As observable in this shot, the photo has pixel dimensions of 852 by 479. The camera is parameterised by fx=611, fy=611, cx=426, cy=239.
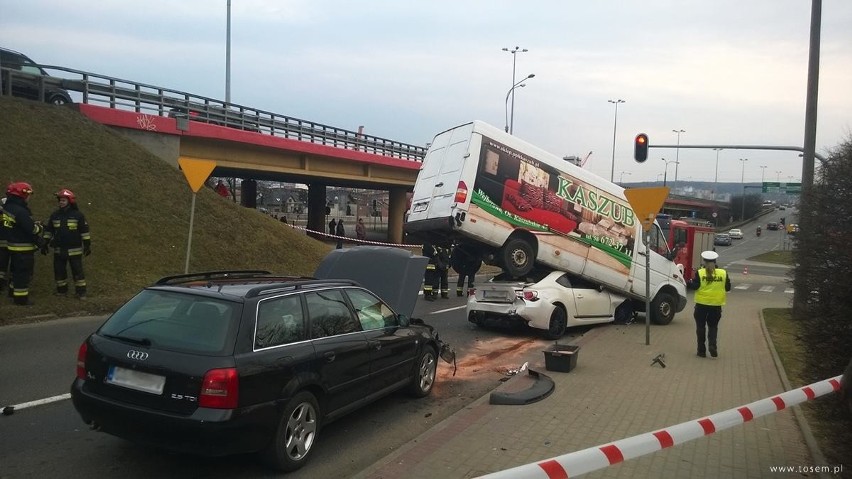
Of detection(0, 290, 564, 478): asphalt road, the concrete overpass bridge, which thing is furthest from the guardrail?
detection(0, 290, 564, 478): asphalt road

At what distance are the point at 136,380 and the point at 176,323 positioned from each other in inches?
18.5

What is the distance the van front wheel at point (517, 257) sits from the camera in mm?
11086

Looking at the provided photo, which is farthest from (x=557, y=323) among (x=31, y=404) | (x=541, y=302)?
(x=31, y=404)

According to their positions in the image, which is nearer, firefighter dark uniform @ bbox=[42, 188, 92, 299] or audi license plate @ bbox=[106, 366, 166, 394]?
audi license plate @ bbox=[106, 366, 166, 394]

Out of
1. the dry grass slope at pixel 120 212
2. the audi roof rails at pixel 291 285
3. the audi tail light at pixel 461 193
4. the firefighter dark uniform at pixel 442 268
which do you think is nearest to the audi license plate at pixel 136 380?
the audi roof rails at pixel 291 285

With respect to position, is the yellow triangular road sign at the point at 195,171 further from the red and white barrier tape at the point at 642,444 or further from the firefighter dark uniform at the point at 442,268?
the red and white barrier tape at the point at 642,444

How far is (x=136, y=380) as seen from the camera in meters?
4.27

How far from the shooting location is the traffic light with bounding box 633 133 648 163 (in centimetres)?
2183

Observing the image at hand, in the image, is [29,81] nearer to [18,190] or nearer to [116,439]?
[18,190]

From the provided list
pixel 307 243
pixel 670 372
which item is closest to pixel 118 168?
pixel 307 243

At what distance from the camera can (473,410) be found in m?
6.20

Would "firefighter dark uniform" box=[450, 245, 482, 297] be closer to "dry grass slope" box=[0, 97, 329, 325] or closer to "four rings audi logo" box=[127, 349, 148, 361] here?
"dry grass slope" box=[0, 97, 329, 325]

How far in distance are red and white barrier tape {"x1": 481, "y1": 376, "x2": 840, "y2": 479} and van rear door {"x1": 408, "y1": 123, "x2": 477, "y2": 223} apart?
6.44m

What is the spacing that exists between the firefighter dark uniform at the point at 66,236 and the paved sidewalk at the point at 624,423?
27.1 ft
